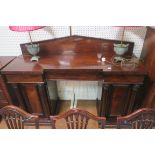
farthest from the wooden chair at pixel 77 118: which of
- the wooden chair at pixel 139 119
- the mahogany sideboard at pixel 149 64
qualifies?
the mahogany sideboard at pixel 149 64

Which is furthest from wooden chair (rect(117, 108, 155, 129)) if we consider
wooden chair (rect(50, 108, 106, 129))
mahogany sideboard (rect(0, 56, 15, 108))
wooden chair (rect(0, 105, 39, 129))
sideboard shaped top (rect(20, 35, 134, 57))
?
mahogany sideboard (rect(0, 56, 15, 108))

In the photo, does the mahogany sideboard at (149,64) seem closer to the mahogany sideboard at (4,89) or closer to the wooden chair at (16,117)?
the wooden chair at (16,117)

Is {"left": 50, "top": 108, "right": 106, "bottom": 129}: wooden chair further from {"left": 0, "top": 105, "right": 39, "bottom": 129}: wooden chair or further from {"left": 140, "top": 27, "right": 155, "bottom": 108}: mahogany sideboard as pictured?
{"left": 140, "top": 27, "right": 155, "bottom": 108}: mahogany sideboard

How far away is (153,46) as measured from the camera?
1.34 meters

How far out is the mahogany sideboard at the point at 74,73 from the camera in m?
1.33

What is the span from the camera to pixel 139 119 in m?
0.95

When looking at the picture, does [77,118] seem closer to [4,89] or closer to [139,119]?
[139,119]

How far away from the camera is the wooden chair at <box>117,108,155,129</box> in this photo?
92 centimetres

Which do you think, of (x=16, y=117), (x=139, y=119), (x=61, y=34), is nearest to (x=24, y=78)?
(x=16, y=117)

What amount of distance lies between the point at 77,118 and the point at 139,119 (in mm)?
423
